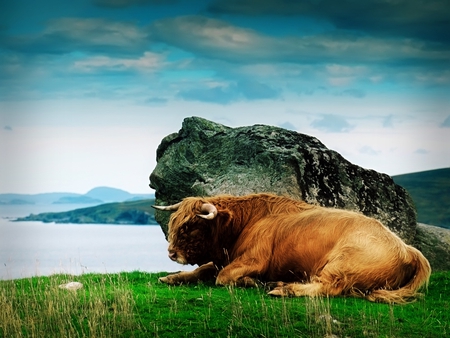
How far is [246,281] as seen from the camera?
12617 millimetres

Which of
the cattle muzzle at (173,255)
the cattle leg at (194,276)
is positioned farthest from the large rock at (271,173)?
the cattle muzzle at (173,255)

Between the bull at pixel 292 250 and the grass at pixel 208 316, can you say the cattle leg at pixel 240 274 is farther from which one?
the grass at pixel 208 316

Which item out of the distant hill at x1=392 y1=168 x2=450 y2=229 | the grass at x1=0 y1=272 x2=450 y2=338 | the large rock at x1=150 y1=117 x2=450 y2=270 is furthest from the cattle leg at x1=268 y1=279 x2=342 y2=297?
the distant hill at x1=392 y1=168 x2=450 y2=229

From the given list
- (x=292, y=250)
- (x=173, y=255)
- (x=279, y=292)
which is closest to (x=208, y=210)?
(x=173, y=255)

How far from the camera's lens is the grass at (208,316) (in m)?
9.77

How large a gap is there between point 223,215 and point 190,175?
5.42 metres

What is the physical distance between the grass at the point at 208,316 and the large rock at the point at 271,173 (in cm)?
552

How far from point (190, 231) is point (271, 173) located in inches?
174

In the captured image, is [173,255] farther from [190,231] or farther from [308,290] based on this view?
[308,290]

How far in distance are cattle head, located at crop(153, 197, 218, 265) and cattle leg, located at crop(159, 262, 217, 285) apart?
0.26m

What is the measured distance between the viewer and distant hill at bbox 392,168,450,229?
231 feet

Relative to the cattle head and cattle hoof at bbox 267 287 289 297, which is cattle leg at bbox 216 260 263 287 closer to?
the cattle head

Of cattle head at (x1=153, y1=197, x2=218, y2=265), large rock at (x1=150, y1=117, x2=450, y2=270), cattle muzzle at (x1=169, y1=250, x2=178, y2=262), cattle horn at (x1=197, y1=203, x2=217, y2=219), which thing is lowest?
cattle muzzle at (x1=169, y1=250, x2=178, y2=262)

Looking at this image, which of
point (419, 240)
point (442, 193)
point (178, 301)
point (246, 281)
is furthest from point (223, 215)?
point (442, 193)
